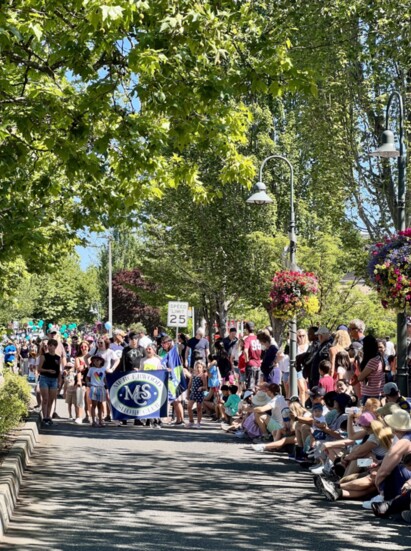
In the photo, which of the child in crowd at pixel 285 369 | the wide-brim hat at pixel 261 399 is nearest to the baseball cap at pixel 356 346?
the wide-brim hat at pixel 261 399

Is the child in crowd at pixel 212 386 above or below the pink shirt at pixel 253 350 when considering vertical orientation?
below

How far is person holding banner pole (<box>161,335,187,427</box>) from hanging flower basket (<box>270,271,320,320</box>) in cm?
259

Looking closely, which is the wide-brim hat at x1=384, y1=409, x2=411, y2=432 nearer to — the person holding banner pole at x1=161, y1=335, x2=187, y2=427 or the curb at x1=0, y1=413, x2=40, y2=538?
the curb at x1=0, y1=413, x2=40, y2=538

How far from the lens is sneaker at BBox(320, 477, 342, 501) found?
1143 centimetres

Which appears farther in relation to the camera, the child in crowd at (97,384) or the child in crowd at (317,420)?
the child in crowd at (97,384)

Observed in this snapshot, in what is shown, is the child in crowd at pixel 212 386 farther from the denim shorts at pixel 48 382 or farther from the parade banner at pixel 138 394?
the denim shorts at pixel 48 382

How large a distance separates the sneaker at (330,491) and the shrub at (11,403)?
15.2 ft

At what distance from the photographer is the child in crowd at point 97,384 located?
20859 mm

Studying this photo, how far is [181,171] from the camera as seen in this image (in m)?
13.0

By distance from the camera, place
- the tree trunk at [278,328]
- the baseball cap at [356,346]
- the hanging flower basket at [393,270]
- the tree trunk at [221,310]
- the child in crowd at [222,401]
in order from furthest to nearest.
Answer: the tree trunk at [221,310] < the tree trunk at [278,328] < the child in crowd at [222,401] < the baseball cap at [356,346] < the hanging flower basket at [393,270]

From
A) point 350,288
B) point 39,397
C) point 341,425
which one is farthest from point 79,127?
point 350,288

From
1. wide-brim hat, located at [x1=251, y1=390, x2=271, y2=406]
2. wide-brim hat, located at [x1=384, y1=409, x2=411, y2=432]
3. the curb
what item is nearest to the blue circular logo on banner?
the curb

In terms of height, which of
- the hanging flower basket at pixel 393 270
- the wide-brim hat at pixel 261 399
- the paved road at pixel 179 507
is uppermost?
the hanging flower basket at pixel 393 270

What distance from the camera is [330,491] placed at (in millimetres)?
11430
